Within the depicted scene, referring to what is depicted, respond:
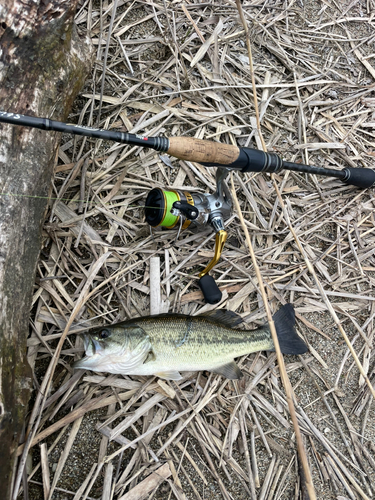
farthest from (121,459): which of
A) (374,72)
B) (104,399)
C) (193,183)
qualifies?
(374,72)

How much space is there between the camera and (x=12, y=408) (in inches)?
88.8

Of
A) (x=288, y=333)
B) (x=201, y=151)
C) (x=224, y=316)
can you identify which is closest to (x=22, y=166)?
(x=201, y=151)

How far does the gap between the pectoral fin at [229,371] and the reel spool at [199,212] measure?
575 millimetres

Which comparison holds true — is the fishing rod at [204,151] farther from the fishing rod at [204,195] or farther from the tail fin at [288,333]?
the tail fin at [288,333]

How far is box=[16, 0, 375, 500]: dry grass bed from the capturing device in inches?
119

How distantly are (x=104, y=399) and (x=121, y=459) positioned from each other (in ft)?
1.60

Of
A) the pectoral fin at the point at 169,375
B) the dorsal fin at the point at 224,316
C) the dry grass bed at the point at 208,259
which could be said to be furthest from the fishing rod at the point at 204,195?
the pectoral fin at the point at 169,375

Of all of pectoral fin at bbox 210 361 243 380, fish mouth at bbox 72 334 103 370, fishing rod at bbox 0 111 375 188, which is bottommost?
pectoral fin at bbox 210 361 243 380

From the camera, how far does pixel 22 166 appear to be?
2520mm

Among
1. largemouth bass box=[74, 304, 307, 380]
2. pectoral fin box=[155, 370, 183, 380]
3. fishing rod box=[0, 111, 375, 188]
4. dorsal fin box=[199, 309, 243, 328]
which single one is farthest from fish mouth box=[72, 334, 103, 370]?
fishing rod box=[0, 111, 375, 188]

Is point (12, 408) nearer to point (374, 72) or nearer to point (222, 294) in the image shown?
point (222, 294)

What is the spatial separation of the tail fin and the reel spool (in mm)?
625

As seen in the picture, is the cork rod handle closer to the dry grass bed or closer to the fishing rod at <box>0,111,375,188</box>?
the fishing rod at <box>0,111,375,188</box>

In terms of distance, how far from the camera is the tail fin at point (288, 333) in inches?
136
